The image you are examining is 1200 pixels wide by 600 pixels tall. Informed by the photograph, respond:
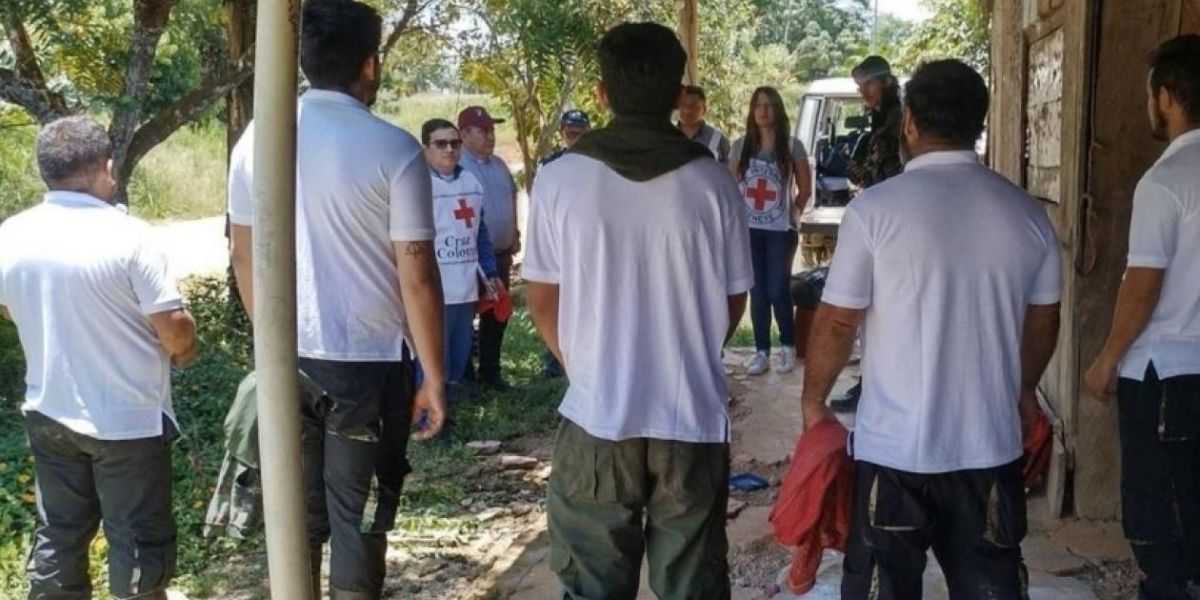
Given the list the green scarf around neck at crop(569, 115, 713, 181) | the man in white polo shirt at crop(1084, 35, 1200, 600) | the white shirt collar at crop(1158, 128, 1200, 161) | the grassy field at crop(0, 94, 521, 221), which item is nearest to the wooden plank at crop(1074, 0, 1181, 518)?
the man in white polo shirt at crop(1084, 35, 1200, 600)

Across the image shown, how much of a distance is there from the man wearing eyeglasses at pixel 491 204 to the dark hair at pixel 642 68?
4444 mm

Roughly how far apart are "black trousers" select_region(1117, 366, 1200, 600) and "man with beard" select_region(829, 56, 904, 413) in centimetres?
287

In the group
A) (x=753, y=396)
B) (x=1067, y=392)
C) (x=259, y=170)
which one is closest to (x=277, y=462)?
→ (x=259, y=170)

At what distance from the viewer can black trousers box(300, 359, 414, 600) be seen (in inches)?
134

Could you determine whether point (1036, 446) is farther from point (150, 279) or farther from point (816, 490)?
point (150, 279)

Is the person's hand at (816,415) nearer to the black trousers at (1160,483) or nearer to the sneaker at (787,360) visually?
the black trousers at (1160,483)

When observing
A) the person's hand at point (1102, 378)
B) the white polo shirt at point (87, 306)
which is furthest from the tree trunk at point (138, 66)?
the person's hand at point (1102, 378)

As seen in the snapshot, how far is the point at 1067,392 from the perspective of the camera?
5.24 metres

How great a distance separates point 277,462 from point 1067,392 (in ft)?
13.3

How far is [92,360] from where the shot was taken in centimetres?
364

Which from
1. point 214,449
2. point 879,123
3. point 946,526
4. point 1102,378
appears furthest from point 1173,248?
point 214,449

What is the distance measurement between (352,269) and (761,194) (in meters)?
4.58

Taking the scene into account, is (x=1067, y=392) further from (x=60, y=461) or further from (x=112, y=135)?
(x=112, y=135)

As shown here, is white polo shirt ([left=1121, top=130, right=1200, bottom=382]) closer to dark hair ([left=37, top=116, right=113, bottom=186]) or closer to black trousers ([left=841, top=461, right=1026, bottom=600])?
black trousers ([left=841, top=461, right=1026, bottom=600])
